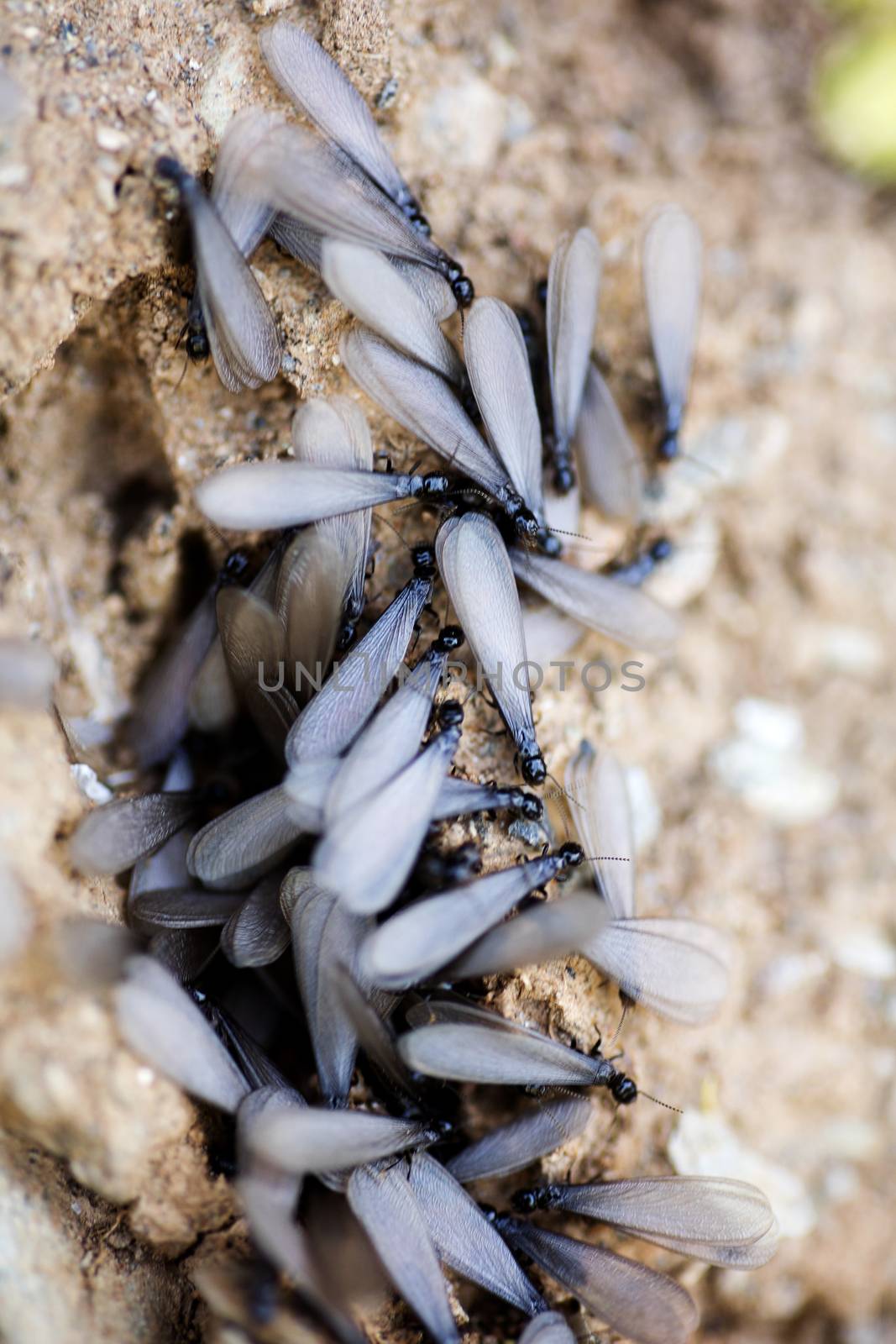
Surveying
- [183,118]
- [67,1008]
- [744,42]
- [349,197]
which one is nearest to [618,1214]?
[67,1008]

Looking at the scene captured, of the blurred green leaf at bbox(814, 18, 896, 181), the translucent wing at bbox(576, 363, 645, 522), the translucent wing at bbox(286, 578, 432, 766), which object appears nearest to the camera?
the translucent wing at bbox(286, 578, 432, 766)

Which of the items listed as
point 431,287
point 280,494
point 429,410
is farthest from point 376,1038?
point 431,287

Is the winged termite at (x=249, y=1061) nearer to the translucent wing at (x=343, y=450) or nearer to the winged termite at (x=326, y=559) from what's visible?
the winged termite at (x=326, y=559)

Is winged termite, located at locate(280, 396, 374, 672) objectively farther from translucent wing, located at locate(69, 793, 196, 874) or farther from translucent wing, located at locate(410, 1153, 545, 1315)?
translucent wing, located at locate(410, 1153, 545, 1315)

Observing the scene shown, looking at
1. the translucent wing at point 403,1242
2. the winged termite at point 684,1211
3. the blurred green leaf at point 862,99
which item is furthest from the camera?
the blurred green leaf at point 862,99

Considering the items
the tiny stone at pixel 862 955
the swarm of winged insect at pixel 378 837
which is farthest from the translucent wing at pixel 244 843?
the tiny stone at pixel 862 955

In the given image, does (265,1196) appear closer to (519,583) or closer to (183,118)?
(519,583)

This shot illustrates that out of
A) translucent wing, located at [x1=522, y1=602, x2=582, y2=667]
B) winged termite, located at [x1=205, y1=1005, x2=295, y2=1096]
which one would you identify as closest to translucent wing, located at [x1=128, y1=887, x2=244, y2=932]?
winged termite, located at [x1=205, y1=1005, x2=295, y2=1096]
